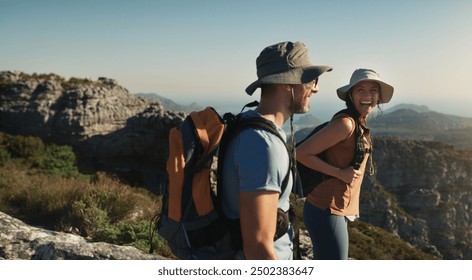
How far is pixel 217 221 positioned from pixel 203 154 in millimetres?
348

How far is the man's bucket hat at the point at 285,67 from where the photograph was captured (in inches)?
68.0

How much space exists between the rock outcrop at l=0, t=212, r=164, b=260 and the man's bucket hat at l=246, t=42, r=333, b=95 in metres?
2.34

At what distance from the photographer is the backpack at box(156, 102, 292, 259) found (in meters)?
1.64

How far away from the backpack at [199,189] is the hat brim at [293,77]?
0.20m

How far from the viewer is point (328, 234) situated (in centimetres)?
260

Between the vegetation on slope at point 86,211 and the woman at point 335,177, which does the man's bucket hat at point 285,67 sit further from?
the vegetation on slope at point 86,211

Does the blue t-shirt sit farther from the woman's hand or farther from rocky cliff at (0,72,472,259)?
rocky cliff at (0,72,472,259)

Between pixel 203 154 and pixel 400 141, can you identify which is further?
pixel 400 141

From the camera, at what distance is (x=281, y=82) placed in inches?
66.8

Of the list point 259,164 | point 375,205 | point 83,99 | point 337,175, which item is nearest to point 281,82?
point 259,164

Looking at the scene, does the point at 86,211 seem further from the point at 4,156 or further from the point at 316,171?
the point at 4,156

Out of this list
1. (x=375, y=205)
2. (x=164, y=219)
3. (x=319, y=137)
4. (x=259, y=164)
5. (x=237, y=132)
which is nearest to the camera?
(x=259, y=164)

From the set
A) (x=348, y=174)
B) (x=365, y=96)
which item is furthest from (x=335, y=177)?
(x=365, y=96)

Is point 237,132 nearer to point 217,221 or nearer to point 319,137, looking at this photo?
point 217,221
